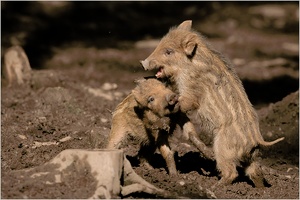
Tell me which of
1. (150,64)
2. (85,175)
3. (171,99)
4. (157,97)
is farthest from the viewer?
(150,64)

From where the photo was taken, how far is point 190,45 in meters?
7.87

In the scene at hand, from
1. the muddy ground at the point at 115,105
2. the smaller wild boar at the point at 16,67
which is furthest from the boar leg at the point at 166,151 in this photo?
the smaller wild boar at the point at 16,67

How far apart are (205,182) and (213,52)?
1.49 metres

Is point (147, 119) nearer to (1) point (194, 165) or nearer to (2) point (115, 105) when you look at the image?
(1) point (194, 165)

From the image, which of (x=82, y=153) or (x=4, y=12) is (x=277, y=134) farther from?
(x=4, y=12)

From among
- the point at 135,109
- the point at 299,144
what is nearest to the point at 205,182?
the point at 135,109

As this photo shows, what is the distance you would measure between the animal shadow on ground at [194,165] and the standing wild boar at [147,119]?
0.73ft

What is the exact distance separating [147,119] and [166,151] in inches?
15.5

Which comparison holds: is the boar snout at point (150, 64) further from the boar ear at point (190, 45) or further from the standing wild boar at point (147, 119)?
the boar ear at point (190, 45)

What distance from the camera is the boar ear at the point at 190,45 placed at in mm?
7863

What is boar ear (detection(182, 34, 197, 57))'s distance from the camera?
25.8 ft

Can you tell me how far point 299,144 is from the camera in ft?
33.1

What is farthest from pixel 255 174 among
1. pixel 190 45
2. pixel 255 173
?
pixel 190 45

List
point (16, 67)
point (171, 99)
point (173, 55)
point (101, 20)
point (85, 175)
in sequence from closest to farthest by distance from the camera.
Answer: point (85, 175) < point (171, 99) < point (173, 55) < point (16, 67) < point (101, 20)
